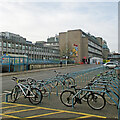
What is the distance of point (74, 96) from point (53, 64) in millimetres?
30928

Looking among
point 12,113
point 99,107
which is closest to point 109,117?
point 99,107

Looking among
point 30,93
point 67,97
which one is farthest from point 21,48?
point 67,97

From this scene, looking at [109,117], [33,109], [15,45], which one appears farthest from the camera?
[15,45]

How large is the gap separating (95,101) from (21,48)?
54441 millimetres

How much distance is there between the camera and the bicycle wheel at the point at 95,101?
183 inches

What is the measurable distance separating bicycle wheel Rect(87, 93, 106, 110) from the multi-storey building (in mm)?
45264

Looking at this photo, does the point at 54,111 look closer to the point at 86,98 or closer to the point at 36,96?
the point at 36,96

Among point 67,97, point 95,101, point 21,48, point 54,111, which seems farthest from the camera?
point 21,48

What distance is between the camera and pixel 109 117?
4184 mm

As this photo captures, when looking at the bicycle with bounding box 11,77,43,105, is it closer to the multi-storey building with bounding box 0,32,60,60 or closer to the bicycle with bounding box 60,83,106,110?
the bicycle with bounding box 60,83,106,110

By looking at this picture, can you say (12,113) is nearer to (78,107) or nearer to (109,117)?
(78,107)

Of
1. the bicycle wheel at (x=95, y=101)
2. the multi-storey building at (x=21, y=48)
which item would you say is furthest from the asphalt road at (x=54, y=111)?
the multi-storey building at (x=21, y=48)

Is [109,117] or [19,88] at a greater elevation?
[19,88]

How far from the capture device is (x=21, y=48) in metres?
56.0
